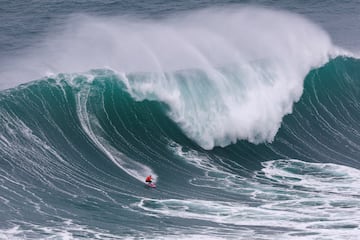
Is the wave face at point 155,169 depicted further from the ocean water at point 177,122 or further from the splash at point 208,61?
the splash at point 208,61

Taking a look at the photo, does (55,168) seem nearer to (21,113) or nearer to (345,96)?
(21,113)

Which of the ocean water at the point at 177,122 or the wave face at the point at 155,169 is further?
the ocean water at the point at 177,122

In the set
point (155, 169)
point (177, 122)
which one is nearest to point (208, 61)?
point (177, 122)

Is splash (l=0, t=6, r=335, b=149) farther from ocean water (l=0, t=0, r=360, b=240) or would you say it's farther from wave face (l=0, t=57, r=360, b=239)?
wave face (l=0, t=57, r=360, b=239)

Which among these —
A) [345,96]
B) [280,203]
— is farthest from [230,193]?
[345,96]

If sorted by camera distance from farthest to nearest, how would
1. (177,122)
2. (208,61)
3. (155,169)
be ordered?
(208,61) < (177,122) < (155,169)

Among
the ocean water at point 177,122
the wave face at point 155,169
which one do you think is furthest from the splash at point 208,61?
the wave face at point 155,169

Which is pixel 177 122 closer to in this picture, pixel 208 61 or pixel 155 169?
pixel 155 169
